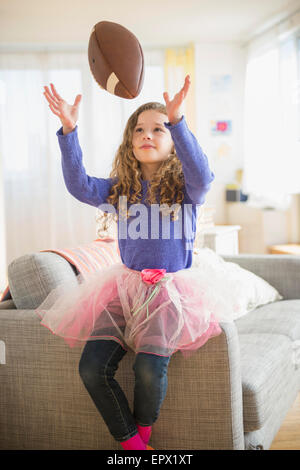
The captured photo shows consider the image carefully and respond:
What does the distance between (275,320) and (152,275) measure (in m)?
0.79

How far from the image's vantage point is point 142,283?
136 cm

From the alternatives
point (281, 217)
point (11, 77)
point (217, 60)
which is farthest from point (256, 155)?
point (11, 77)

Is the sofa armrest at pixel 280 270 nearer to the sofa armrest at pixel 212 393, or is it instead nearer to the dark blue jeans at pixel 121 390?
the sofa armrest at pixel 212 393

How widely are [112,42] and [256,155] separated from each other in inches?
133

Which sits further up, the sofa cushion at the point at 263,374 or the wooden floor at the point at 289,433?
the sofa cushion at the point at 263,374

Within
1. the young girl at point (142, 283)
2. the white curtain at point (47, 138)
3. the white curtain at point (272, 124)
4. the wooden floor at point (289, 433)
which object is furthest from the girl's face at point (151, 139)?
the white curtain at point (47, 138)

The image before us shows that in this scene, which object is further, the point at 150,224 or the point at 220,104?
the point at 220,104

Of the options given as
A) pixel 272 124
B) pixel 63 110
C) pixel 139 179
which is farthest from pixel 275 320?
pixel 272 124

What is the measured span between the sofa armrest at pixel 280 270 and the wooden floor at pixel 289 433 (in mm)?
582

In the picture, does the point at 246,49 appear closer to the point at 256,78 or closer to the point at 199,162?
the point at 256,78

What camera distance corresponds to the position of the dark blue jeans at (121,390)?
1.20 m

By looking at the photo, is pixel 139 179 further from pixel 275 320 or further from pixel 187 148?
pixel 275 320

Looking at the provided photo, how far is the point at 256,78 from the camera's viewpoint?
4.61 m

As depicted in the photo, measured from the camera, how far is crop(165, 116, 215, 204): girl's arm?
1303 mm
